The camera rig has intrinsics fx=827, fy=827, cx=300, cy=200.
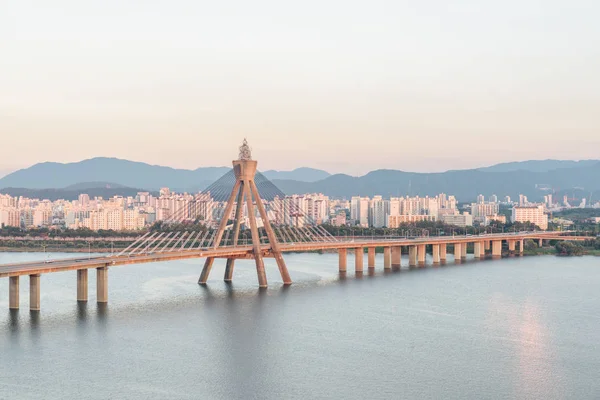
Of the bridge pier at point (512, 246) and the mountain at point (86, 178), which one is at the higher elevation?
the mountain at point (86, 178)

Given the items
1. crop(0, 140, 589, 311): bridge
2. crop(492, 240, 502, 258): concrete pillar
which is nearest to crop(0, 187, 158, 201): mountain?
crop(492, 240, 502, 258): concrete pillar

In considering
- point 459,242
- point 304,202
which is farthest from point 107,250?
point 304,202

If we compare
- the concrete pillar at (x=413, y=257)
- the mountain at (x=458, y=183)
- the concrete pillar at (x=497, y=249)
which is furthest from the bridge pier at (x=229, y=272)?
the mountain at (x=458, y=183)

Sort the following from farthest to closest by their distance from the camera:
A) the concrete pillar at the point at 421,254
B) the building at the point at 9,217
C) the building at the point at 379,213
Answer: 1. the building at the point at 379,213
2. the building at the point at 9,217
3. the concrete pillar at the point at 421,254

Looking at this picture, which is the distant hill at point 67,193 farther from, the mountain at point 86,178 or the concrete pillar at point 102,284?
the concrete pillar at point 102,284

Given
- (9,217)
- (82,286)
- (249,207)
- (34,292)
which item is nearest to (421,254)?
(249,207)

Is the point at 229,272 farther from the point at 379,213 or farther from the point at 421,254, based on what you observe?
the point at 379,213

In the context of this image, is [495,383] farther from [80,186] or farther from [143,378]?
[80,186]
